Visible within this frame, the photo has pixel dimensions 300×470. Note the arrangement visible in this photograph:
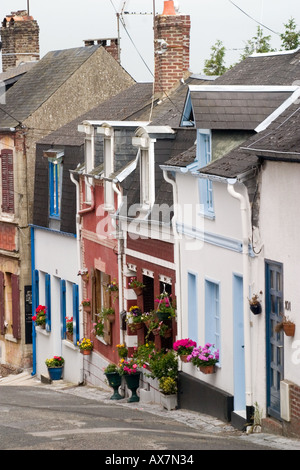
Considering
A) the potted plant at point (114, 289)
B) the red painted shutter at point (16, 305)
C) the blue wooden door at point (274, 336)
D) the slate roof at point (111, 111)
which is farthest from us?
the red painted shutter at point (16, 305)

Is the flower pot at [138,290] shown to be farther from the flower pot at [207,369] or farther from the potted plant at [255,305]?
the potted plant at [255,305]

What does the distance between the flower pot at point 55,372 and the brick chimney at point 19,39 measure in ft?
40.3

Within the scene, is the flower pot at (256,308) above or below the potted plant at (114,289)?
above

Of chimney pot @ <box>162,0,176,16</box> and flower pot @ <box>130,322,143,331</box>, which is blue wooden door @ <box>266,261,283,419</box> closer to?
flower pot @ <box>130,322,143,331</box>

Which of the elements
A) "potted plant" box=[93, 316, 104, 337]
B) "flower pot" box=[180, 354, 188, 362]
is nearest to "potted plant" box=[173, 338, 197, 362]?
"flower pot" box=[180, 354, 188, 362]

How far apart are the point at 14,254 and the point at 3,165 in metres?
2.41

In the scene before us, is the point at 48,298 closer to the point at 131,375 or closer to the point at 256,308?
the point at 131,375

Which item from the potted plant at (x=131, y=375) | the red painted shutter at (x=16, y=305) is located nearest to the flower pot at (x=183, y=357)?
the potted plant at (x=131, y=375)

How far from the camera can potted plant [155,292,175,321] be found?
19739 mm

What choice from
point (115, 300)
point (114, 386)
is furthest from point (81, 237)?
point (114, 386)

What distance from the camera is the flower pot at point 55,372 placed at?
89.5 feet

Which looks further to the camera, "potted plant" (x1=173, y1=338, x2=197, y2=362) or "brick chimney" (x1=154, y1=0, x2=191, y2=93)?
"brick chimney" (x1=154, y1=0, x2=191, y2=93)

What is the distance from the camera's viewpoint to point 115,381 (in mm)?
22344

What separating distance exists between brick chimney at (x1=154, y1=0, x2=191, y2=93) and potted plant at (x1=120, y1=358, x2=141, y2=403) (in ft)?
22.8
